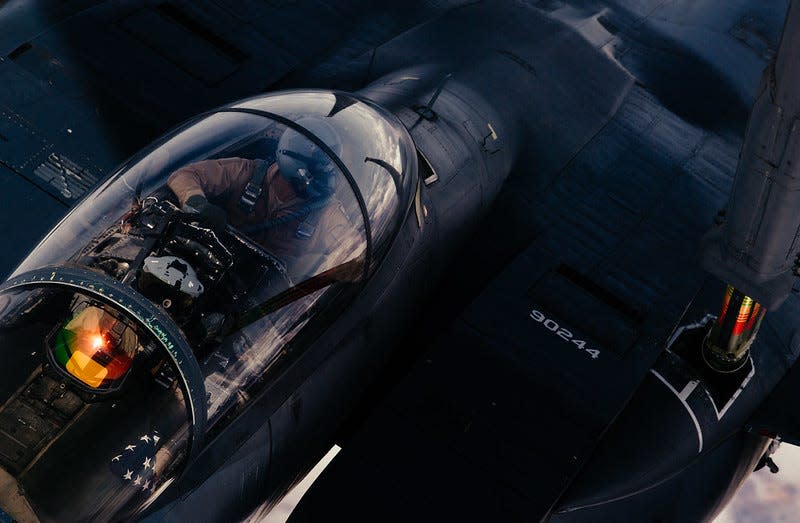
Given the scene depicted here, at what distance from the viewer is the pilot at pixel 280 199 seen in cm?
716

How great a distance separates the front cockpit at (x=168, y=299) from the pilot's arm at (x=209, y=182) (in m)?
0.01

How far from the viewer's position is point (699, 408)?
30.4 ft

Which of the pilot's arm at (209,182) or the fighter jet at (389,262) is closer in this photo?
the fighter jet at (389,262)

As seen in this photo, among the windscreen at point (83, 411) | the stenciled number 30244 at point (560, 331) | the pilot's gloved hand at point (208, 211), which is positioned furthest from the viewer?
the stenciled number 30244 at point (560, 331)

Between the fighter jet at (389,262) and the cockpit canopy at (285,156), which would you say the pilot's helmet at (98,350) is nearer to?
the fighter jet at (389,262)

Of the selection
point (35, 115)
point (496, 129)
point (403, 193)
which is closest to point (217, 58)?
point (35, 115)

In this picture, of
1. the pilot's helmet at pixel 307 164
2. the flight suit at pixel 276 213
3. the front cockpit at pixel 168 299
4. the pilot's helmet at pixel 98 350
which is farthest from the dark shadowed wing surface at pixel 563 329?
the pilot's helmet at pixel 98 350

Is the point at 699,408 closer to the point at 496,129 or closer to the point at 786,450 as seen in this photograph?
the point at 496,129

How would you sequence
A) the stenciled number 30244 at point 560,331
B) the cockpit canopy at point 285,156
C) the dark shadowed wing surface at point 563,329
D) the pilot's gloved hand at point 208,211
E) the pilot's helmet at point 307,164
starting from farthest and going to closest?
the stenciled number 30244 at point 560,331 → the dark shadowed wing surface at point 563,329 → the pilot's helmet at point 307,164 → the cockpit canopy at point 285,156 → the pilot's gloved hand at point 208,211

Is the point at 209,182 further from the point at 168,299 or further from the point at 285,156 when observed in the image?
the point at 168,299

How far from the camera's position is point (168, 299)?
663cm

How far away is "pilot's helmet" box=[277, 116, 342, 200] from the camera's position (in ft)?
24.5

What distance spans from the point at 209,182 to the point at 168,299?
3.38 ft

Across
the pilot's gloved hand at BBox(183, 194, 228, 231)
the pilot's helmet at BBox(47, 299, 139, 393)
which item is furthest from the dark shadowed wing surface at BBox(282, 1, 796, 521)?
the pilot's gloved hand at BBox(183, 194, 228, 231)
